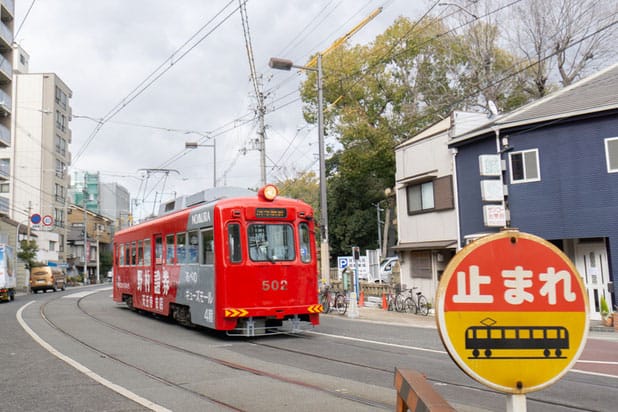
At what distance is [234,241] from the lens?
38.9 ft

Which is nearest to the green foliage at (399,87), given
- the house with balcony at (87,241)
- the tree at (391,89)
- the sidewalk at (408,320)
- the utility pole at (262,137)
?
the tree at (391,89)

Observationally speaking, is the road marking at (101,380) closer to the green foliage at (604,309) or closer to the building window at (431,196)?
the green foliage at (604,309)

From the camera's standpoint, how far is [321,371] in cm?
852

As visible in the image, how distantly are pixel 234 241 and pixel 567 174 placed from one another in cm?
1097

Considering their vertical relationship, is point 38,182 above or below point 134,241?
above

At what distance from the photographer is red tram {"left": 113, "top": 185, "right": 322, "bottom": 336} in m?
11.6

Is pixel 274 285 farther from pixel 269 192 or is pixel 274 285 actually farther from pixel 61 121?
pixel 61 121

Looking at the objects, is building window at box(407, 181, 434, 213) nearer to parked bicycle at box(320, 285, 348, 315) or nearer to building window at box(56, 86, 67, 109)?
parked bicycle at box(320, 285, 348, 315)

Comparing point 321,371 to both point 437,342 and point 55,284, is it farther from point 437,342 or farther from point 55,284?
point 55,284

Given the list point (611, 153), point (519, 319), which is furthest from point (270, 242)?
point (611, 153)

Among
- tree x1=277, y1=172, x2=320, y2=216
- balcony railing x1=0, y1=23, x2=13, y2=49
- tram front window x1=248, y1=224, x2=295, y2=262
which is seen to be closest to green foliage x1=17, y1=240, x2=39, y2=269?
balcony railing x1=0, y1=23, x2=13, y2=49

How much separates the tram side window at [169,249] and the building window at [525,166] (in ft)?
36.8

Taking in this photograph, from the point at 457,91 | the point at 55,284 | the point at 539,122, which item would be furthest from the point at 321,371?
the point at 55,284

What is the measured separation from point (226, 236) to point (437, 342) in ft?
17.1
